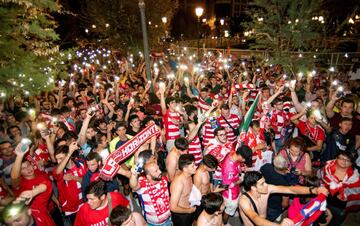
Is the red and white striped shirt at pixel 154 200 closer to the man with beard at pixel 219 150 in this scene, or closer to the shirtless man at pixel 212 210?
the shirtless man at pixel 212 210

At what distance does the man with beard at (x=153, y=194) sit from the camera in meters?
4.04

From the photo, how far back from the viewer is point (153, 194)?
405 cm

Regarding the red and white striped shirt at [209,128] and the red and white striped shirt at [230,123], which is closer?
the red and white striped shirt at [209,128]

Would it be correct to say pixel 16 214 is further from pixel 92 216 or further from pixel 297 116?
pixel 297 116

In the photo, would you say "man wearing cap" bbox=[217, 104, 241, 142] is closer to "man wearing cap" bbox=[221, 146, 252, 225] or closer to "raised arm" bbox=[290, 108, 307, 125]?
"raised arm" bbox=[290, 108, 307, 125]

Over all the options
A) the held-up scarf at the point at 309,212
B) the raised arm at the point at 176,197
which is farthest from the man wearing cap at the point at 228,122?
the held-up scarf at the point at 309,212

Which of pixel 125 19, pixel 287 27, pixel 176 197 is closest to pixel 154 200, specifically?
pixel 176 197

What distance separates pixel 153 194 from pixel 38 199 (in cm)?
169

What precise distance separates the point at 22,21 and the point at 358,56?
17.0 metres

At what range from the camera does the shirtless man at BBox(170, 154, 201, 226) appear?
4016mm

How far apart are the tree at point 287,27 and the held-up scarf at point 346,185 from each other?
31.5ft

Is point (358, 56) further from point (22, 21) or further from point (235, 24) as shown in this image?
point (235, 24)

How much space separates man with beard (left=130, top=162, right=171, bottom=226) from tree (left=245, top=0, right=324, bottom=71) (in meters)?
11.0

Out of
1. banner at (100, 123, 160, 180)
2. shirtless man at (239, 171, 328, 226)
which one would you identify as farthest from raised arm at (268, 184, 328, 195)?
banner at (100, 123, 160, 180)
